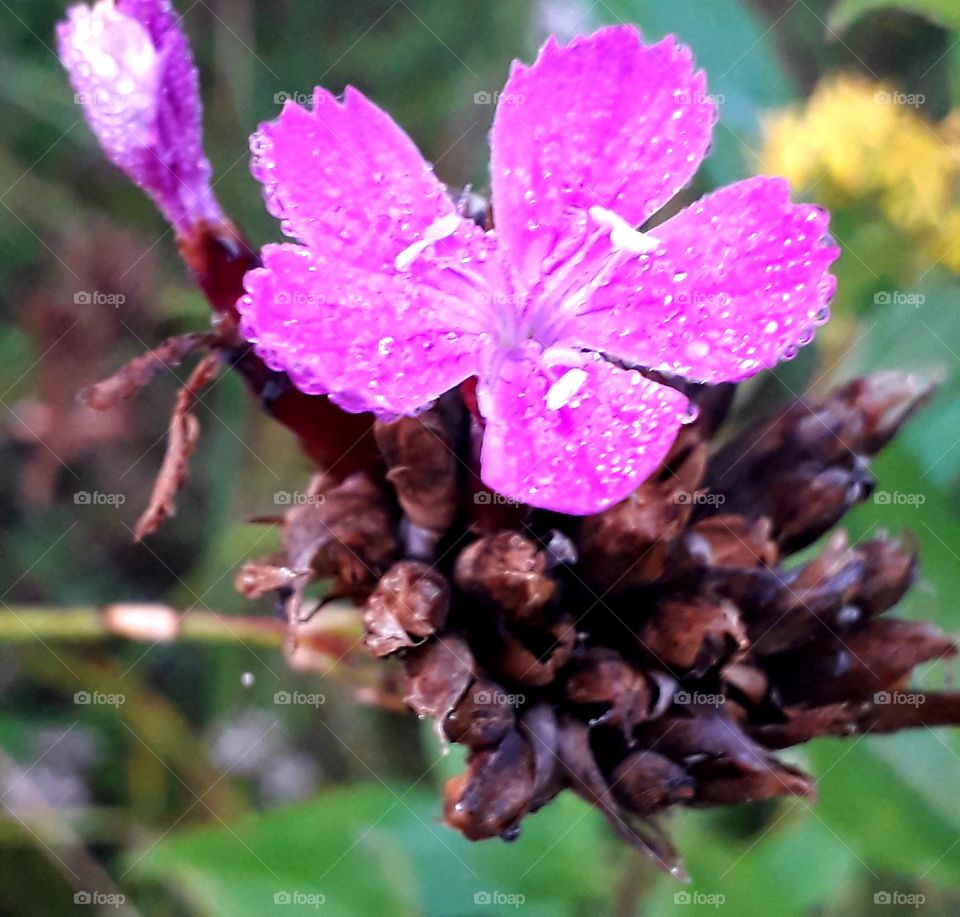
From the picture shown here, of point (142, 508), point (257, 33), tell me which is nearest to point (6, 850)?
point (142, 508)

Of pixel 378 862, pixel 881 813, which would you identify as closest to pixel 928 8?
pixel 881 813

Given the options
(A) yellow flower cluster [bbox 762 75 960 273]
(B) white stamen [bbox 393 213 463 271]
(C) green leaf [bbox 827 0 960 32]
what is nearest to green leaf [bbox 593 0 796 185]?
(A) yellow flower cluster [bbox 762 75 960 273]

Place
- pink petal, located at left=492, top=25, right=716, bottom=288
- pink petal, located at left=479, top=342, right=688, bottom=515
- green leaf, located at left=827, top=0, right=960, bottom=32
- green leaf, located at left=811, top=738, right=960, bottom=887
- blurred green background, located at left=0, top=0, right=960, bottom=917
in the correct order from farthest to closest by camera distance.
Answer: blurred green background, located at left=0, top=0, right=960, bottom=917 < green leaf, located at left=811, top=738, right=960, bottom=887 < green leaf, located at left=827, top=0, right=960, bottom=32 < pink petal, located at left=492, top=25, right=716, bottom=288 < pink petal, located at left=479, top=342, right=688, bottom=515

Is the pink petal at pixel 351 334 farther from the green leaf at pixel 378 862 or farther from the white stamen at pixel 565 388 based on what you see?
the green leaf at pixel 378 862

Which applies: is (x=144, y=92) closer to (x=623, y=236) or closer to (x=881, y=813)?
(x=623, y=236)

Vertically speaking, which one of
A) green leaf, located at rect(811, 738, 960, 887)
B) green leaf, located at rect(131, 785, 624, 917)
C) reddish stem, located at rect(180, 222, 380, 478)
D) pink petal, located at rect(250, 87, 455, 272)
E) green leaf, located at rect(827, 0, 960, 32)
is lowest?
green leaf, located at rect(131, 785, 624, 917)

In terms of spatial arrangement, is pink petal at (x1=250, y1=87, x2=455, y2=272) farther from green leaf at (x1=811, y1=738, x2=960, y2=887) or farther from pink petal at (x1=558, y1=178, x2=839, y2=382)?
green leaf at (x1=811, y1=738, x2=960, y2=887)

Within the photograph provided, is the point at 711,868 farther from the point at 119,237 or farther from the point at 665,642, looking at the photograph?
the point at 119,237

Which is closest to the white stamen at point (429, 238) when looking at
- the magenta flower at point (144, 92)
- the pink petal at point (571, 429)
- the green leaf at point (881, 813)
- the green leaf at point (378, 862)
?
the pink petal at point (571, 429)
